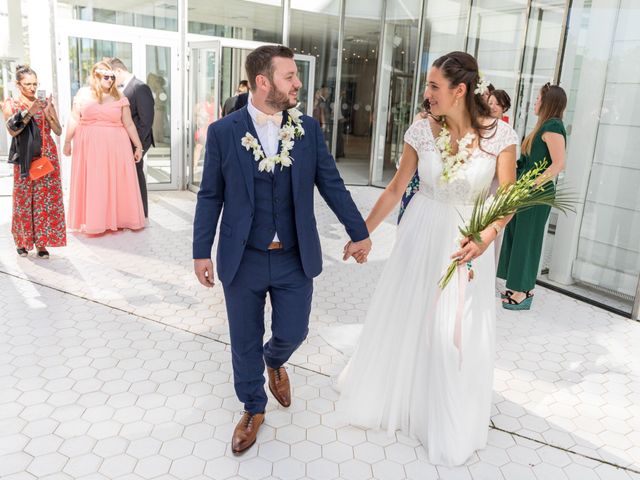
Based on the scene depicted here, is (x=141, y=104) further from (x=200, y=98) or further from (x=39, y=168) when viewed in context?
(x=200, y=98)

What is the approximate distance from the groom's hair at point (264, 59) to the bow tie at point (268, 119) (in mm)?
146

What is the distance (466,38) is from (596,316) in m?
5.69

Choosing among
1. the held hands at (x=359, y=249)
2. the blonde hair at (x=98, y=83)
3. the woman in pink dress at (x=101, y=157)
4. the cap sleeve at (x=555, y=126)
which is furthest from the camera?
Answer: the woman in pink dress at (x=101, y=157)

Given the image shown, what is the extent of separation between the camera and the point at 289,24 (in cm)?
1021

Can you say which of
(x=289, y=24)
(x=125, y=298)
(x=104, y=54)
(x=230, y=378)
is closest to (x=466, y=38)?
(x=289, y=24)

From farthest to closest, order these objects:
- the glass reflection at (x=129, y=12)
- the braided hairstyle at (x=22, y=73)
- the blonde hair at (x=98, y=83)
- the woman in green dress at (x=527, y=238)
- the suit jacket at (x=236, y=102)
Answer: the glass reflection at (x=129, y=12) < the suit jacket at (x=236, y=102) < the blonde hair at (x=98, y=83) < the braided hairstyle at (x=22, y=73) < the woman in green dress at (x=527, y=238)

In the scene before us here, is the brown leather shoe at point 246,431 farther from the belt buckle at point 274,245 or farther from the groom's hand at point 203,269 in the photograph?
the belt buckle at point 274,245

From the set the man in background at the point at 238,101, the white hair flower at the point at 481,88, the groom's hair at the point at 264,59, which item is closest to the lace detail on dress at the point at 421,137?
the white hair flower at the point at 481,88

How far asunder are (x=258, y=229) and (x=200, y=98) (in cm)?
676

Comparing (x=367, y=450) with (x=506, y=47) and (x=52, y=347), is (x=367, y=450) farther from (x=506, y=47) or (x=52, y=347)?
(x=506, y=47)

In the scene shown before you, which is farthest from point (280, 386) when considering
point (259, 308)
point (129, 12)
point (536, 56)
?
point (129, 12)

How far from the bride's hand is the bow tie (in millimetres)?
977

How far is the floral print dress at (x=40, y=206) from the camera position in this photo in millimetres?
5219

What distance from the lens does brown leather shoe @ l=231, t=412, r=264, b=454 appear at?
265 cm
